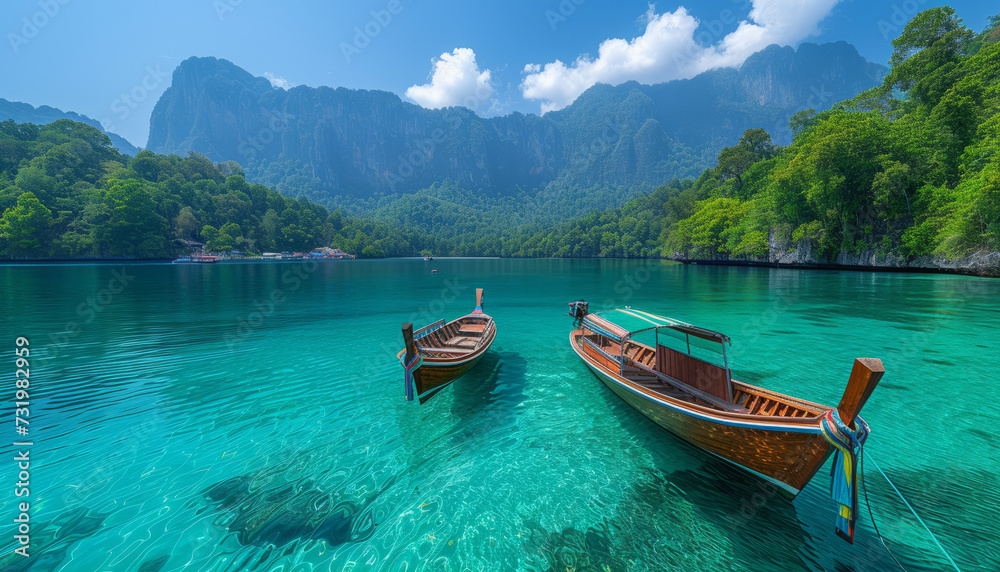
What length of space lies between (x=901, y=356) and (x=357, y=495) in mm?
21238

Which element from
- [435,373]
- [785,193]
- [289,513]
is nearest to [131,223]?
[435,373]

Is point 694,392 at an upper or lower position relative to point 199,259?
lower

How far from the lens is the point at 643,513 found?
5977mm

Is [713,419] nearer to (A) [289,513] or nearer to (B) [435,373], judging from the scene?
(B) [435,373]

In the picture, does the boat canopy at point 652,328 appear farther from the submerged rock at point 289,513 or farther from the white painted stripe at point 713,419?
the submerged rock at point 289,513

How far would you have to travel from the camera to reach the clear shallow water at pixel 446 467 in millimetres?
5180

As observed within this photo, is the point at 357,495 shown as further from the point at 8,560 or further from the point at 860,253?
the point at 860,253

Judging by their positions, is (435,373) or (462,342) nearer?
(435,373)

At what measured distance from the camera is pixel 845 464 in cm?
434

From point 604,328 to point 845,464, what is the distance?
705 cm

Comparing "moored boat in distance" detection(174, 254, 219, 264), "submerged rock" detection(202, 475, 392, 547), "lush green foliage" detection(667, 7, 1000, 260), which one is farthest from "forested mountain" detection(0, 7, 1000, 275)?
"submerged rock" detection(202, 475, 392, 547)

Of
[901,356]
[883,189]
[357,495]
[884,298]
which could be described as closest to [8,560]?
[357,495]

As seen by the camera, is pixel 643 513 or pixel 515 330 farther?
pixel 515 330

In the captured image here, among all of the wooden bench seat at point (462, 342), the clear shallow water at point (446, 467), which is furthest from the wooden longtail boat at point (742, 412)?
the wooden bench seat at point (462, 342)
